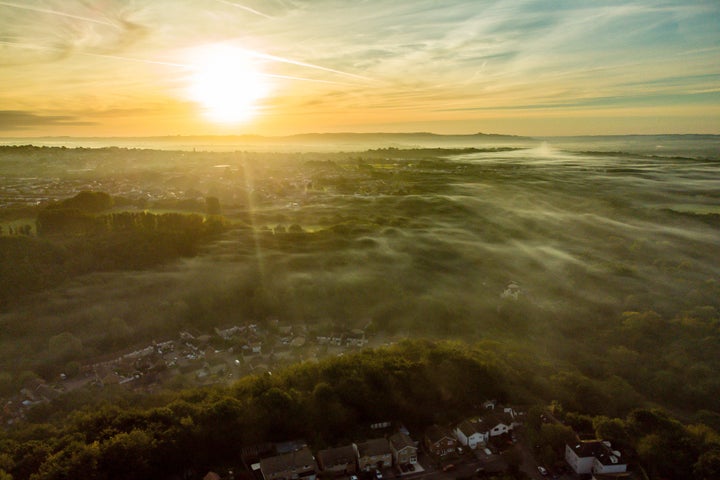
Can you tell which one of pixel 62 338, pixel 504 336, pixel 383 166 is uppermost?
pixel 383 166

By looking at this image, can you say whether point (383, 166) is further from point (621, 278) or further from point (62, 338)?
point (62, 338)

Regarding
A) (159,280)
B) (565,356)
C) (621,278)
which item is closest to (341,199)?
(159,280)

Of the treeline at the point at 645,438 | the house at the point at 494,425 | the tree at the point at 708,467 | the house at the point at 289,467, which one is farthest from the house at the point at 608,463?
the house at the point at 289,467

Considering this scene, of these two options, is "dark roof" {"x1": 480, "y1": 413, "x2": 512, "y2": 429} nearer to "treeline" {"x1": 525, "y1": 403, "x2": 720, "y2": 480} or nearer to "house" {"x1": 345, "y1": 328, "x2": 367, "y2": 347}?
"treeline" {"x1": 525, "y1": 403, "x2": 720, "y2": 480}

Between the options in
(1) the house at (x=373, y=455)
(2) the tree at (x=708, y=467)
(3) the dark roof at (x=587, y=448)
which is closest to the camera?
(2) the tree at (x=708, y=467)

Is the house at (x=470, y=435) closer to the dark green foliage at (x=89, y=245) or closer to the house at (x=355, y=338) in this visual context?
the house at (x=355, y=338)
